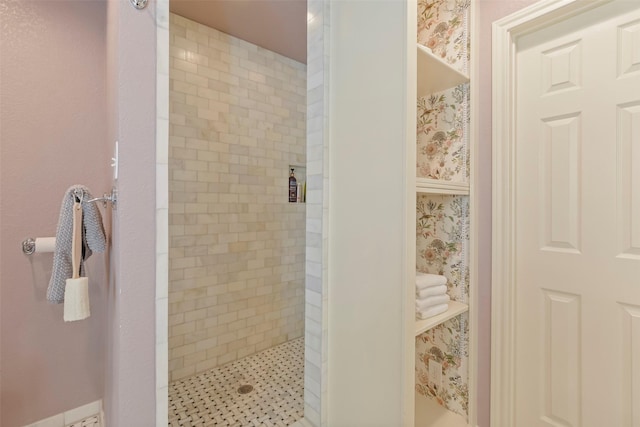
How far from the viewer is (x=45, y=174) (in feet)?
4.88

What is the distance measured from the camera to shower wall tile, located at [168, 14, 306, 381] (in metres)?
1.92

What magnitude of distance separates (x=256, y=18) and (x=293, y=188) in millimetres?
1268

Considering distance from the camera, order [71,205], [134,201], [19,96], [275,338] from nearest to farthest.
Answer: [134,201] < [71,205] < [19,96] < [275,338]

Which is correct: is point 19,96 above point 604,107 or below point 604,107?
above

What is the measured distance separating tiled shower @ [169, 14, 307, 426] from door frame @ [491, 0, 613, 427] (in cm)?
150

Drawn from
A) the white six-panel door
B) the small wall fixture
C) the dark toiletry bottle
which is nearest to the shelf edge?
the white six-panel door

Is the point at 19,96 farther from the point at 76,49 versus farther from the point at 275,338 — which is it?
the point at 275,338

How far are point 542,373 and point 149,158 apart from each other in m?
1.78

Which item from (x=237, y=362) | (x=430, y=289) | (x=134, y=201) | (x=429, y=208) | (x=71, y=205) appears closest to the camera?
(x=134, y=201)

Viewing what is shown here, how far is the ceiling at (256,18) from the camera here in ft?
5.90

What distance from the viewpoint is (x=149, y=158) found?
88 centimetres

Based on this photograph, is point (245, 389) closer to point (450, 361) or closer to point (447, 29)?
point (450, 361)

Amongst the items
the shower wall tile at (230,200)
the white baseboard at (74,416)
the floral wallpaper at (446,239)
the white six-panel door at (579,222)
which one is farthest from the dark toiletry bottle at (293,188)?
the white baseboard at (74,416)

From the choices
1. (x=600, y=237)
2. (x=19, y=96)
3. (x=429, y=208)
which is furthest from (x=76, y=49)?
(x=600, y=237)
